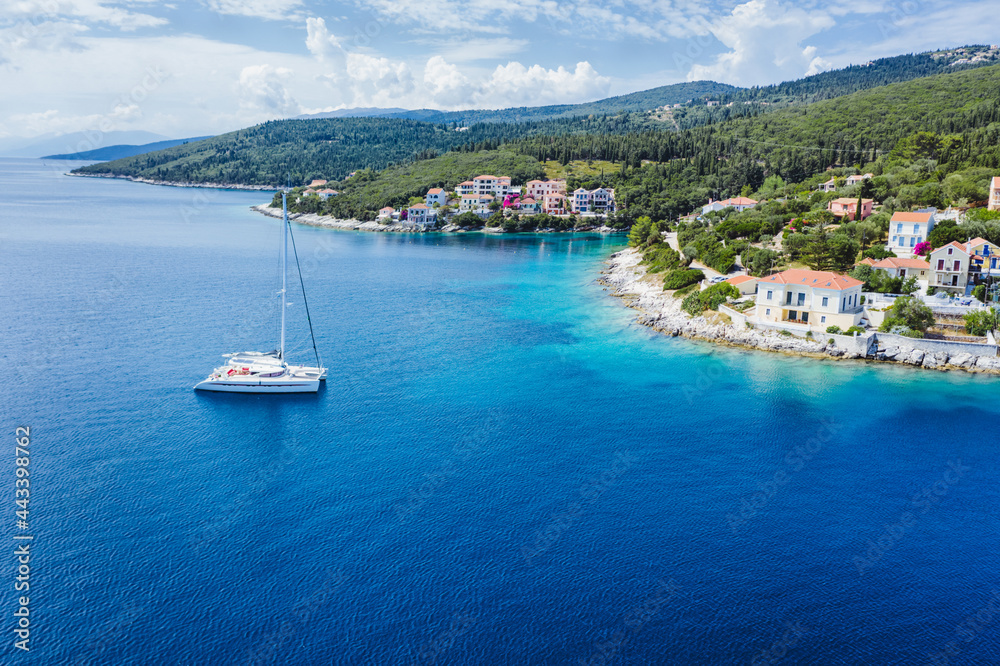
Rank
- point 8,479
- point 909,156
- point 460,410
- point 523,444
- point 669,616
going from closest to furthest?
point 669,616
point 8,479
point 523,444
point 460,410
point 909,156

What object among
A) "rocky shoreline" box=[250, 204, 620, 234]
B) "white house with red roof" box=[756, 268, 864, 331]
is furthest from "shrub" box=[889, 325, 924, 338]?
"rocky shoreline" box=[250, 204, 620, 234]

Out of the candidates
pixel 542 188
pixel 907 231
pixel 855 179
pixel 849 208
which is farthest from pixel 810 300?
pixel 542 188

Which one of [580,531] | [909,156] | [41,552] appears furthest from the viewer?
[909,156]

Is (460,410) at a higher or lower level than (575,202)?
lower

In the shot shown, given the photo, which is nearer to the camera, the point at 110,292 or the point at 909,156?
the point at 110,292

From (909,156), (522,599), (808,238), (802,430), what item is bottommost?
(522,599)

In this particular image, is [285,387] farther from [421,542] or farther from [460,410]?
[421,542]

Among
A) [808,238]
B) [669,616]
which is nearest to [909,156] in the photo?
[808,238]
